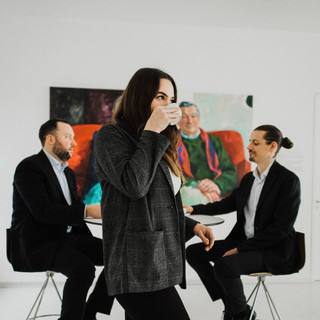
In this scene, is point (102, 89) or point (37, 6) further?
point (102, 89)

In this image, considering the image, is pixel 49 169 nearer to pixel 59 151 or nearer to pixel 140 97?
pixel 59 151

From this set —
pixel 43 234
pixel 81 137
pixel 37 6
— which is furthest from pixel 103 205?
pixel 37 6

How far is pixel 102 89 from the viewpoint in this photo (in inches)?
158

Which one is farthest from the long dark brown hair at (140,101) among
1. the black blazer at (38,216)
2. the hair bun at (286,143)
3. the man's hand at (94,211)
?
the hair bun at (286,143)

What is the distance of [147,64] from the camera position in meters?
4.12

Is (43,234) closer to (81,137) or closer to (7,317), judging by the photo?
(7,317)

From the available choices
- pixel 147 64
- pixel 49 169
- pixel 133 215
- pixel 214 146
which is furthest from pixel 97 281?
pixel 147 64

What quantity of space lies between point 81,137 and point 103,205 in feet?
9.51

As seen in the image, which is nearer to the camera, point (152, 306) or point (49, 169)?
point (152, 306)

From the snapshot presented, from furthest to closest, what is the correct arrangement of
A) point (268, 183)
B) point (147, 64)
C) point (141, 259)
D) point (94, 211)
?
point (147, 64), point (268, 183), point (94, 211), point (141, 259)

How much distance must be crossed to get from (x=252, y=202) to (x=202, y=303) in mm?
1336

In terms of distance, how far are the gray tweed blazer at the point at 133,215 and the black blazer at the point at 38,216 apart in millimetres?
1127

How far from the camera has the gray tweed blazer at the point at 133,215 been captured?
1106 mm

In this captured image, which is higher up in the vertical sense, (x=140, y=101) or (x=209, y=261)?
(x=140, y=101)
